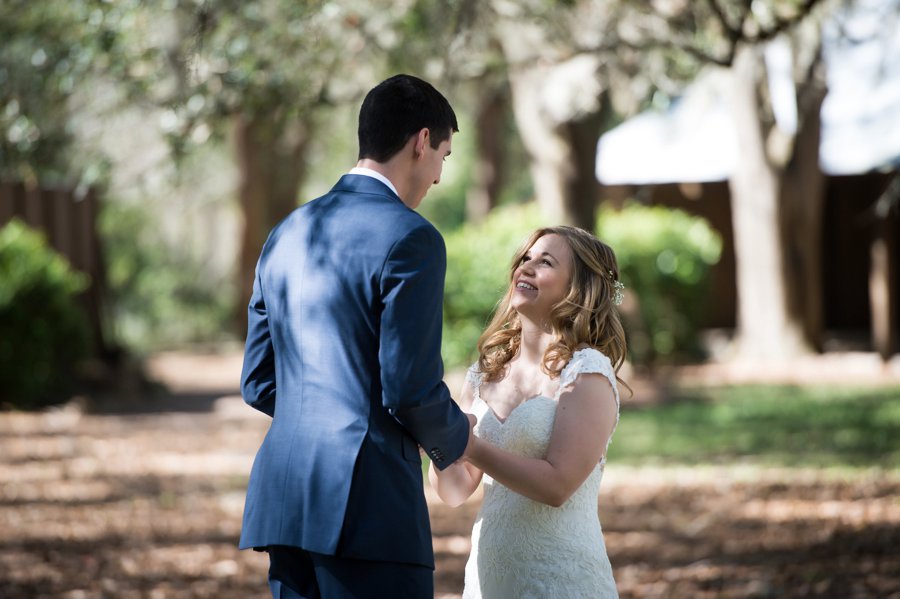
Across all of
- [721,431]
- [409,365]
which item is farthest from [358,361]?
[721,431]

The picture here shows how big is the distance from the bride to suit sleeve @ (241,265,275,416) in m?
0.50

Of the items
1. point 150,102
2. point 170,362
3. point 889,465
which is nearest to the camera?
point 150,102

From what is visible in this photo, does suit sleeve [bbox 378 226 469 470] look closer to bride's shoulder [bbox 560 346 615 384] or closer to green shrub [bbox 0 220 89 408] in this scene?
bride's shoulder [bbox 560 346 615 384]

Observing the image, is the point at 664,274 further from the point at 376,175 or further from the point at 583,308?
the point at 376,175

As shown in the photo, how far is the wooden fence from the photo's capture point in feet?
48.3

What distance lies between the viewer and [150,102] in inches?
289

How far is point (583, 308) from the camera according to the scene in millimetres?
3242

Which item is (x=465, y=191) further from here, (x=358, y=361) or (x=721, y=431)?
(x=358, y=361)

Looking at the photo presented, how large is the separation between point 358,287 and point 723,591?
167 inches

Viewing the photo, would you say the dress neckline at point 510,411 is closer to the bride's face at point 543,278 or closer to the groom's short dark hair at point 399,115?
the bride's face at point 543,278

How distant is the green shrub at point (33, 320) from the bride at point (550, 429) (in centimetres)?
1074

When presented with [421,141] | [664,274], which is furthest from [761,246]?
[421,141]

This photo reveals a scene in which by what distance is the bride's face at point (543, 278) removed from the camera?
10.7 ft

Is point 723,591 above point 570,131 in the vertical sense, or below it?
Result: below
